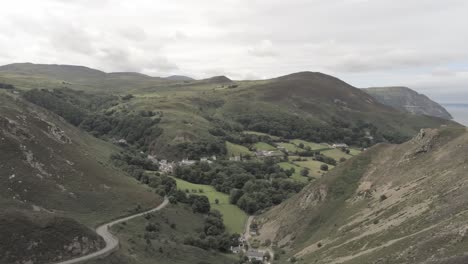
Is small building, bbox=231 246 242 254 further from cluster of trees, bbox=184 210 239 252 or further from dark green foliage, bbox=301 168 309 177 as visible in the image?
dark green foliage, bbox=301 168 309 177

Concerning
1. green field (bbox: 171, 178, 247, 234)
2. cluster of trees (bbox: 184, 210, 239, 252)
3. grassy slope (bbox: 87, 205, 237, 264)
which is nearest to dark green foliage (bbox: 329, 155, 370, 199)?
cluster of trees (bbox: 184, 210, 239, 252)

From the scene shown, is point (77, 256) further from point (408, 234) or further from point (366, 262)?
point (408, 234)

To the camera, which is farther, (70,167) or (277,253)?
(70,167)

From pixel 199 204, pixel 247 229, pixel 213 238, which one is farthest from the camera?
pixel 199 204

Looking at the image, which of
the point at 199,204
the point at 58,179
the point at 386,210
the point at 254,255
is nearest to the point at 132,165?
the point at 199,204

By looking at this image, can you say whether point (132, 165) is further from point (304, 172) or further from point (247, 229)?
point (304, 172)

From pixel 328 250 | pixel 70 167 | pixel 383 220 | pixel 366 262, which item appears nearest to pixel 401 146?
pixel 383 220

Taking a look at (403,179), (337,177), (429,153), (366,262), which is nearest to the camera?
(366,262)

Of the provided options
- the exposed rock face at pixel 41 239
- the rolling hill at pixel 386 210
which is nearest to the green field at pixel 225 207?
the rolling hill at pixel 386 210
